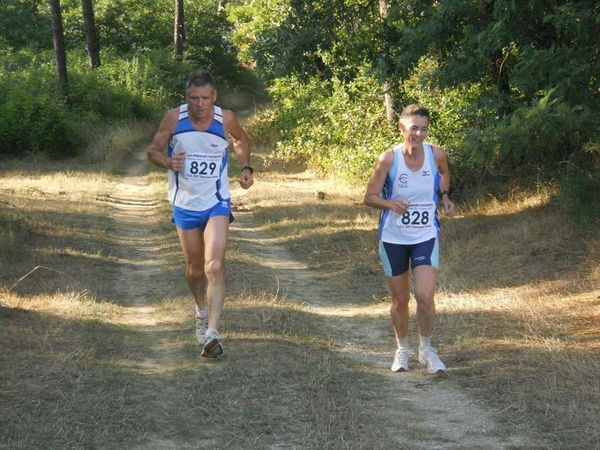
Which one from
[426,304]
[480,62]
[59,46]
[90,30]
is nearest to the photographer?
[426,304]

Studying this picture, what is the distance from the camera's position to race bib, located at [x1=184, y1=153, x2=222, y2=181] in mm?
7148

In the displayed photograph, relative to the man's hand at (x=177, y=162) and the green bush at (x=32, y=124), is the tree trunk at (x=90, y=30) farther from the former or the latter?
the man's hand at (x=177, y=162)

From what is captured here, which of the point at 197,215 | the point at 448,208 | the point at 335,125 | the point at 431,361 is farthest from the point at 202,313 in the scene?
the point at 335,125

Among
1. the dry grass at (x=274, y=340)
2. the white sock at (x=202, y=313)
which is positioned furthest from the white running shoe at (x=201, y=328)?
the dry grass at (x=274, y=340)

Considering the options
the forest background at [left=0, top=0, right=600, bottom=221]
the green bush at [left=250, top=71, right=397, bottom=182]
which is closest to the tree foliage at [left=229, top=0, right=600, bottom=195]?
the forest background at [left=0, top=0, right=600, bottom=221]

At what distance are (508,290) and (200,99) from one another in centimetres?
436

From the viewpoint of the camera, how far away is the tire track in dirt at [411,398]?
5438 millimetres

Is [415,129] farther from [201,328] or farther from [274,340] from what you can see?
[201,328]

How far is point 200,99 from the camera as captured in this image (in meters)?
7.07

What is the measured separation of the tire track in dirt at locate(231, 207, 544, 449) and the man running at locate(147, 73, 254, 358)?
53.7 inches

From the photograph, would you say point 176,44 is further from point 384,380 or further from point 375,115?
point 384,380

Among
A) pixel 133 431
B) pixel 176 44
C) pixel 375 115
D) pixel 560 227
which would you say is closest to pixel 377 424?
pixel 133 431

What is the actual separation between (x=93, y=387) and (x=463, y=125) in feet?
32.5

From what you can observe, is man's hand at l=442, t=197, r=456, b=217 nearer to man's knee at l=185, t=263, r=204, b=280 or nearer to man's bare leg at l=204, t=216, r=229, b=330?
man's bare leg at l=204, t=216, r=229, b=330
